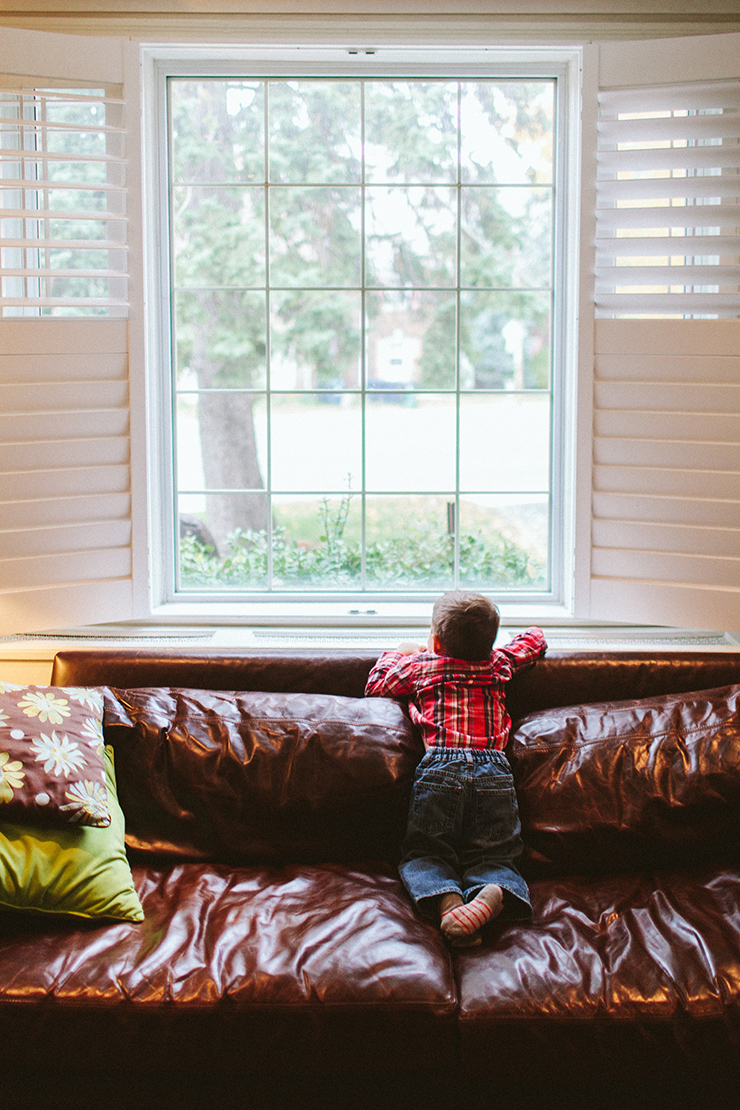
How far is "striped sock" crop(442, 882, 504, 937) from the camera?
155 cm

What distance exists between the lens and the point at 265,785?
6.10 ft

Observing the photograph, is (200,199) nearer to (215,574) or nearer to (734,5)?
(215,574)

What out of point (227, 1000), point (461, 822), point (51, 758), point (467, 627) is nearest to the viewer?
point (227, 1000)

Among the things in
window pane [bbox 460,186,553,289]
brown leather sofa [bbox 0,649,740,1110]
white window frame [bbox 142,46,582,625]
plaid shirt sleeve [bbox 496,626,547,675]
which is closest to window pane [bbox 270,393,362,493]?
white window frame [bbox 142,46,582,625]

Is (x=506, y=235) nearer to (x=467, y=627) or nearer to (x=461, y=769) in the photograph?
(x=467, y=627)

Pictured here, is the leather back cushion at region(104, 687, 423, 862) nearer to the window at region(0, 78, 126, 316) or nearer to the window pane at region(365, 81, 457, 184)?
the window at region(0, 78, 126, 316)

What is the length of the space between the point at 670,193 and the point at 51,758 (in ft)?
6.77

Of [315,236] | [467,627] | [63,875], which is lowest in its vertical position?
[63,875]

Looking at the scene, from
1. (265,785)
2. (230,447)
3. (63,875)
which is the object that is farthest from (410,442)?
(63,875)

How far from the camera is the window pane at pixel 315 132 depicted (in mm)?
2410

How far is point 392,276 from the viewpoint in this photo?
249cm

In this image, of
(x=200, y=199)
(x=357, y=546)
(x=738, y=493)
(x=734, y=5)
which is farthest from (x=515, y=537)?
(x=734, y=5)

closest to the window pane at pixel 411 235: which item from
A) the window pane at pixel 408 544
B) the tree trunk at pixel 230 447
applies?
the tree trunk at pixel 230 447

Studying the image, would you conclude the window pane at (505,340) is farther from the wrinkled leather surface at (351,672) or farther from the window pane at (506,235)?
the wrinkled leather surface at (351,672)
